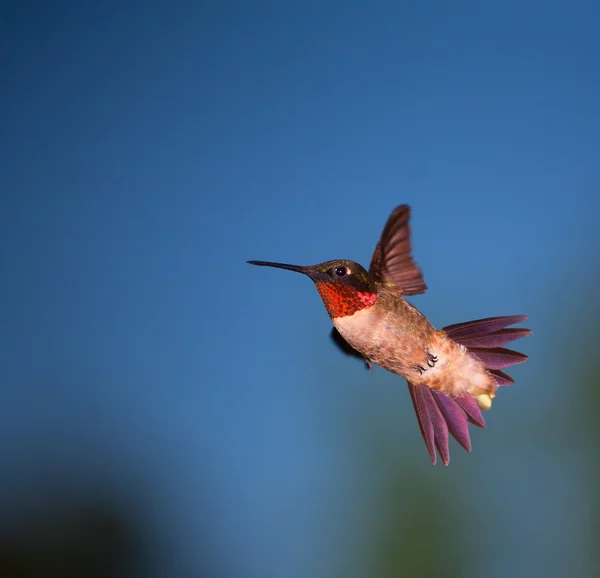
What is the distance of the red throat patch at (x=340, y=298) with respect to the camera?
0.69 metres

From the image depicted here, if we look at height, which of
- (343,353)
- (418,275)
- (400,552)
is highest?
(418,275)

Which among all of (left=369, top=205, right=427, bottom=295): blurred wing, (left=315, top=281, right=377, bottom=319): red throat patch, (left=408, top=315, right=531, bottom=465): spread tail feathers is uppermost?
(left=369, top=205, right=427, bottom=295): blurred wing

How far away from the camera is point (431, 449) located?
0.76m


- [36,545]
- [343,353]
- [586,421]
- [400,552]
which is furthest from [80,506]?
[343,353]

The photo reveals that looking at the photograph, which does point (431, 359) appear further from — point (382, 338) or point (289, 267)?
point (289, 267)

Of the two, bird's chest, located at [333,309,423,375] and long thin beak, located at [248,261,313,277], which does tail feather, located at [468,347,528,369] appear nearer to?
bird's chest, located at [333,309,423,375]

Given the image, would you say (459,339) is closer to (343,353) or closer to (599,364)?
(343,353)

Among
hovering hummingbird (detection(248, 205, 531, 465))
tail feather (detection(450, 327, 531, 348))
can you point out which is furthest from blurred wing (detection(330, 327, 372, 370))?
tail feather (detection(450, 327, 531, 348))

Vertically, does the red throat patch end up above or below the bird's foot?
above

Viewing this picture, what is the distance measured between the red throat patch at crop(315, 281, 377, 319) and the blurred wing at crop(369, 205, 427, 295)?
0.06 metres

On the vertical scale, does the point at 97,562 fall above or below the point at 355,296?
below

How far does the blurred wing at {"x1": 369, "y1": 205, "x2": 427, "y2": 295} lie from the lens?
2.20ft

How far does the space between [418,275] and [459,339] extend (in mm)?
94

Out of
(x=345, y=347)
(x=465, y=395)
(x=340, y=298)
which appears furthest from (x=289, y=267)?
(x=465, y=395)
